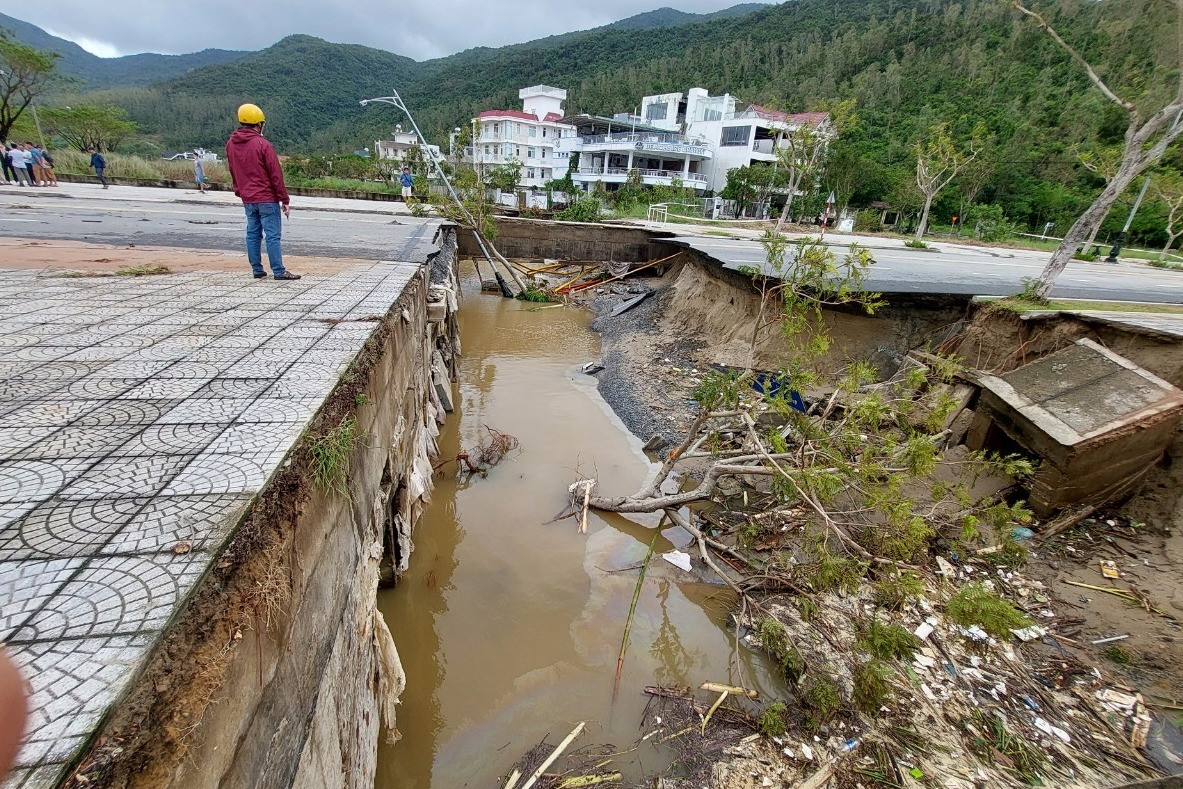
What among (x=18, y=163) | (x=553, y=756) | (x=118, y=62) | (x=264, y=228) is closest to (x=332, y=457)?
(x=553, y=756)

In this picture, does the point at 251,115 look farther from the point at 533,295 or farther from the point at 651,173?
the point at 651,173

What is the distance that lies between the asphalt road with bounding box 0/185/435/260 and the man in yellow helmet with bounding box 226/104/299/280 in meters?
2.35

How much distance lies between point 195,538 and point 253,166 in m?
5.00

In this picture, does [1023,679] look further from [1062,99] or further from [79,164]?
[1062,99]

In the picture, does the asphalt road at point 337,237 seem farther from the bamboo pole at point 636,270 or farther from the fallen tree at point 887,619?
the fallen tree at point 887,619

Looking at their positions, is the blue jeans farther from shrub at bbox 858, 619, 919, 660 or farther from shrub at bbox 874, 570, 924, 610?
shrub at bbox 874, 570, 924, 610

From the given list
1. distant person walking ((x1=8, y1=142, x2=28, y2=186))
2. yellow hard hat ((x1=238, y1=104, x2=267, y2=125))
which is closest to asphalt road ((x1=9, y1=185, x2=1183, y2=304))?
distant person walking ((x1=8, y1=142, x2=28, y2=186))

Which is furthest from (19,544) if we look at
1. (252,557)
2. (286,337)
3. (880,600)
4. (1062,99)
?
(1062,99)

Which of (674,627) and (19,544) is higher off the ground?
(19,544)

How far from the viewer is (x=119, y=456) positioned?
2.23 meters

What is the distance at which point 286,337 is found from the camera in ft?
12.9

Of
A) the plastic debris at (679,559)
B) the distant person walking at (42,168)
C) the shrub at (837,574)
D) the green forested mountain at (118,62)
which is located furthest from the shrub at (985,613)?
the green forested mountain at (118,62)

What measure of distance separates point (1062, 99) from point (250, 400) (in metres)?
61.0

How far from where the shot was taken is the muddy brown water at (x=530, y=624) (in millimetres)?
3961
